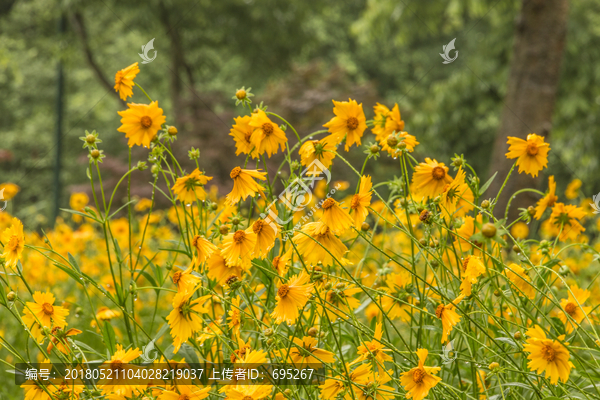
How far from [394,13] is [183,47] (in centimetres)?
322

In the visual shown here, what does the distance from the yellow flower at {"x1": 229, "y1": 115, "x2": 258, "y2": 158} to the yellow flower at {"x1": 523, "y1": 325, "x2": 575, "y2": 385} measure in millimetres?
444

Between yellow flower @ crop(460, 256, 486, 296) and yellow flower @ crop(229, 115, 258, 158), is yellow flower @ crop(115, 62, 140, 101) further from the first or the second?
yellow flower @ crop(460, 256, 486, 296)

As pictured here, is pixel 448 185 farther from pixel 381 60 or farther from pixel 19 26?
pixel 381 60

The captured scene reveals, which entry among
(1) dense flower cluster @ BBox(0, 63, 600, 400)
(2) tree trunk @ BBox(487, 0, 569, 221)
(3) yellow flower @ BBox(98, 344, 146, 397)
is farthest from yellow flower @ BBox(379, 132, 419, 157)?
(2) tree trunk @ BBox(487, 0, 569, 221)

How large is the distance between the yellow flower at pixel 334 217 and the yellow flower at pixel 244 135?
0.16 metres

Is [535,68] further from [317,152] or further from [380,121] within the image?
[317,152]

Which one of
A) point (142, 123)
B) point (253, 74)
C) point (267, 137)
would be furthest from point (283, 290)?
point (253, 74)

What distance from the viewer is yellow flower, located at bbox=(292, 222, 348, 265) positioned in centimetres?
65

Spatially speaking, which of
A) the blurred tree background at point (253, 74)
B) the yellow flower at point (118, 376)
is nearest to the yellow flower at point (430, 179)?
the yellow flower at point (118, 376)

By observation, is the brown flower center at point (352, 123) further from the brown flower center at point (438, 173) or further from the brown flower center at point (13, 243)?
the brown flower center at point (13, 243)

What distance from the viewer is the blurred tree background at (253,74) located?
4.83 metres

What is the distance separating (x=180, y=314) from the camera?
0.66 m

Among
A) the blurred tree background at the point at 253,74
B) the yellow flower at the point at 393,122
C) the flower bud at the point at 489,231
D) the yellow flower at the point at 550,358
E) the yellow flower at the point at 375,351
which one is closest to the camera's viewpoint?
the flower bud at the point at 489,231

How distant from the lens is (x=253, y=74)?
6.96 meters
